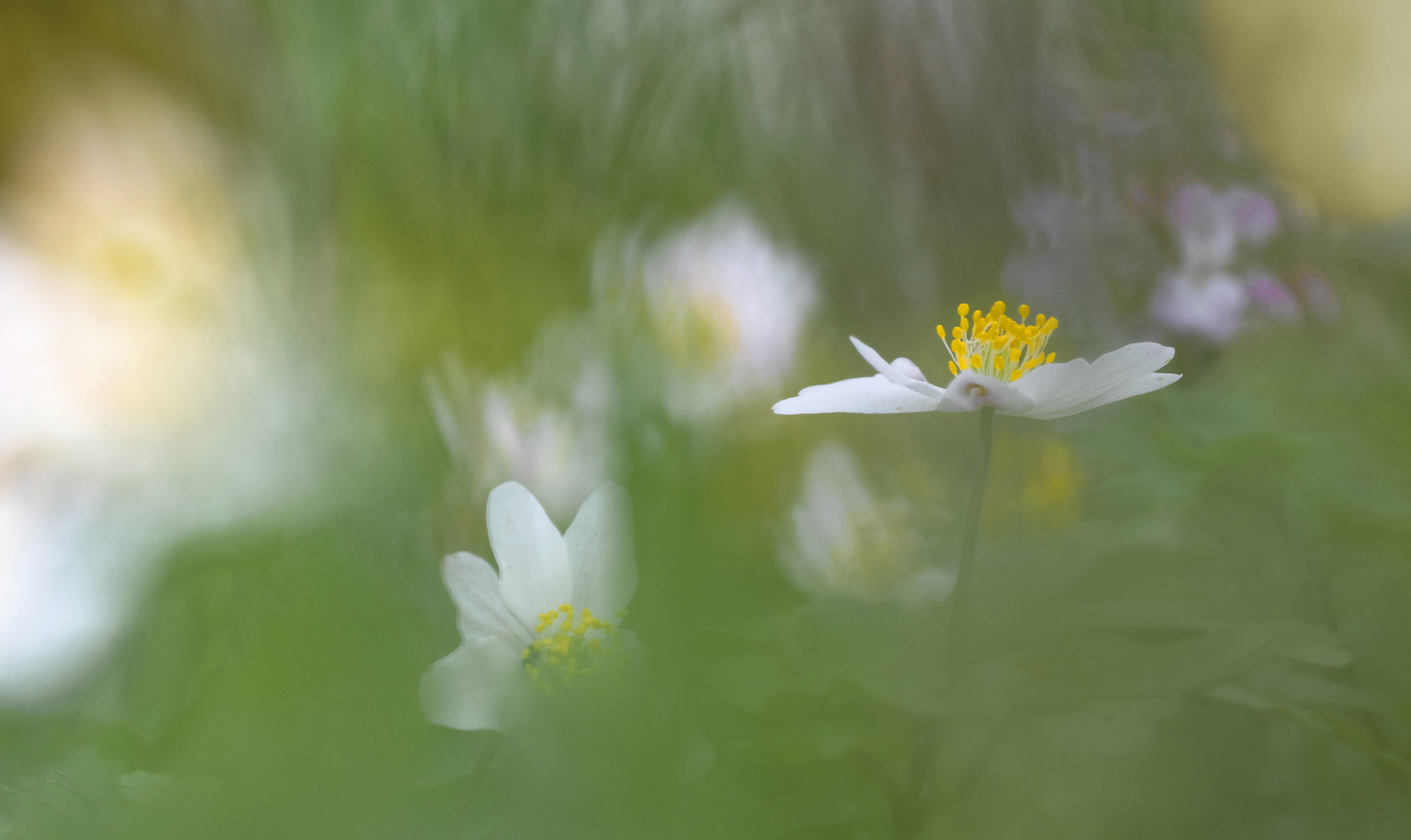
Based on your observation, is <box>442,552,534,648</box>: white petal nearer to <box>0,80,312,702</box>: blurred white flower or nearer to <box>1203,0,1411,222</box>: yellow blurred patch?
<box>0,80,312,702</box>: blurred white flower

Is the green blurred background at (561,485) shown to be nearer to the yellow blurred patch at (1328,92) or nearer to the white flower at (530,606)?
the white flower at (530,606)

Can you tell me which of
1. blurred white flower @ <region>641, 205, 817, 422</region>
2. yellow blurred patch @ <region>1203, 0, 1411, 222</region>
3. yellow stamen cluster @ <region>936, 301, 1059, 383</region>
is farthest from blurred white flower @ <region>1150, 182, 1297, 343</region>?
yellow stamen cluster @ <region>936, 301, 1059, 383</region>

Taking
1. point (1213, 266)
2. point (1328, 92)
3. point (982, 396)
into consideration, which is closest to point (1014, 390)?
point (982, 396)

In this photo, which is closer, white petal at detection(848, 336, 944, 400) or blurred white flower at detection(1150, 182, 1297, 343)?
white petal at detection(848, 336, 944, 400)

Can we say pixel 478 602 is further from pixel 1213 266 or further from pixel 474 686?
pixel 1213 266

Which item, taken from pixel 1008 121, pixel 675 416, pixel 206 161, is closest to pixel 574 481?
pixel 675 416

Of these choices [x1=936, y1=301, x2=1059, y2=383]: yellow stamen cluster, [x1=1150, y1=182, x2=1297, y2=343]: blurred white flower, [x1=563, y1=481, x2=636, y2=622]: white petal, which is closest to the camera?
[x1=563, y1=481, x2=636, y2=622]: white petal
